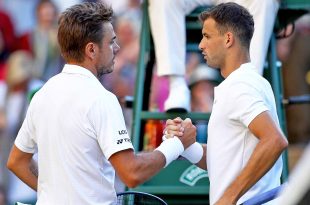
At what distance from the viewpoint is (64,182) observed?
409 centimetres

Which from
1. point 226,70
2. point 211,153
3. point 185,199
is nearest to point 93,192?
point 211,153

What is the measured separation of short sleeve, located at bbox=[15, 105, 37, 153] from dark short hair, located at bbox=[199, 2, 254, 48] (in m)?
0.90

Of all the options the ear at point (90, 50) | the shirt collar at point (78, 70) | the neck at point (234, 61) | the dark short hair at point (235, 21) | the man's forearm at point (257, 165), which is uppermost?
the dark short hair at point (235, 21)

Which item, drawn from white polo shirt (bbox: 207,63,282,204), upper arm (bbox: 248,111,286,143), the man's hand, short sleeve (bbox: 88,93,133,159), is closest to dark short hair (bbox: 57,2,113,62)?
short sleeve (bbox: 88,93,133,159)

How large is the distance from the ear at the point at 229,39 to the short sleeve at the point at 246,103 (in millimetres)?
223

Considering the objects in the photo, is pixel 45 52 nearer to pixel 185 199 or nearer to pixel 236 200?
pixel 185 199

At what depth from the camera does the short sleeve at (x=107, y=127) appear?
13.1 ft

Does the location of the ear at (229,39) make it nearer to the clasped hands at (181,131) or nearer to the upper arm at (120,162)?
the clasped hands at (181,131)

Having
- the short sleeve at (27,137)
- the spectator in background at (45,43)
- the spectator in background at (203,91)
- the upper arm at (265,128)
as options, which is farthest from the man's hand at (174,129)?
the spectator in background at (45,43)

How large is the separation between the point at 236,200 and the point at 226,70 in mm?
632

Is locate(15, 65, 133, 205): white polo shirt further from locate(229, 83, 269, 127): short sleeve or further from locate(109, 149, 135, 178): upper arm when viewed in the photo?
locate(229, 83, 269, 127): short sleeve

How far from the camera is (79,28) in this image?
4211mm

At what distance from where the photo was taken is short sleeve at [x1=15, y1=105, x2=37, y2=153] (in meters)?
4.34

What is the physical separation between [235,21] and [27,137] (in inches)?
40.6
